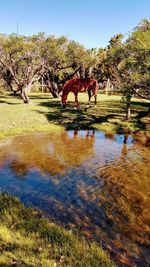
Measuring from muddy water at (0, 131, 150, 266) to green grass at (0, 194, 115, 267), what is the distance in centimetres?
63

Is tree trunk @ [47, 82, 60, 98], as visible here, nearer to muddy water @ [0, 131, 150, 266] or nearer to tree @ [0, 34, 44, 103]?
tree @ [0, 34, 44, 103]

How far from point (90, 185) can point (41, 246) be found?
587 centimetres

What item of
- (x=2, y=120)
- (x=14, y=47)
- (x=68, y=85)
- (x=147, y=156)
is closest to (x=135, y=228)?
(x=147, y=156)

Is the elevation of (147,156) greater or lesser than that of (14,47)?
lesser

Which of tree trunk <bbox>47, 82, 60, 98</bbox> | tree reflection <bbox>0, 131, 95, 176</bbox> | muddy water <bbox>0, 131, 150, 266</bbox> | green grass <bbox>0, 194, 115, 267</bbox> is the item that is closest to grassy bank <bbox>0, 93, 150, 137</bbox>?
tree reflection <bbox>0, 131, 95, 176</bbox>

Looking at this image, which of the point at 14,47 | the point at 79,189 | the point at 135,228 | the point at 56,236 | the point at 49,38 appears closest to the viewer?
the point at 56,236

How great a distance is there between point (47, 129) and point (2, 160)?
9715mm

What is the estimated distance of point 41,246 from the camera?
7945 millimetres

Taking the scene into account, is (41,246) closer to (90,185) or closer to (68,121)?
(90,185)

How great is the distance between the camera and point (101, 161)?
17453 millimetres

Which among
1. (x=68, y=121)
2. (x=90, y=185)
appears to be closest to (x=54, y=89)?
(x=68, y=121)

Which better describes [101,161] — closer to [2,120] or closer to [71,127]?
[71,127]

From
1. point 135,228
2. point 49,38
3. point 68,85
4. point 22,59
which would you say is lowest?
point 135,228

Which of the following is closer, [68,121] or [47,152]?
[47,152]
